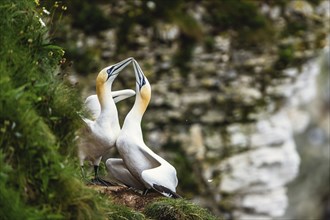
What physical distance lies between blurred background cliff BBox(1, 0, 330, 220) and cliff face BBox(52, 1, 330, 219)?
2cm

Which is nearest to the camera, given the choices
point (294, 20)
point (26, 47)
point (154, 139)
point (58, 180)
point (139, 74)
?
point (58, 180)

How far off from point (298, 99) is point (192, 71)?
99.1 inches

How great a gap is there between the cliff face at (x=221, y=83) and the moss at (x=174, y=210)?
10.8 metres

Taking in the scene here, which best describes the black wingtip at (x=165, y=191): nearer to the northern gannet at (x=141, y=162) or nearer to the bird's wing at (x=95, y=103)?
the northern gannet at (x=141, y=162)

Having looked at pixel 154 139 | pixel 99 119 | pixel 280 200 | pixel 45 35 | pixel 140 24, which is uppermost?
pixel 45 35

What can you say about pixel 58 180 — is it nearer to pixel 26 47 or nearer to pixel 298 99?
pixel 26 47

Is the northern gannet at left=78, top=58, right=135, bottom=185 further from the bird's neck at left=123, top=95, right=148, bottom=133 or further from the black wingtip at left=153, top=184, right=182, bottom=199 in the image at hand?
the black wingtip at left=153, top=184, right=182, bottom=199

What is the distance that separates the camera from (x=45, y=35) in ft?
27.7

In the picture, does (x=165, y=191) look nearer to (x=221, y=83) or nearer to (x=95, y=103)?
(x=95, y=103)

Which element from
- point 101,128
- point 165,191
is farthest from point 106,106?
point 165,191

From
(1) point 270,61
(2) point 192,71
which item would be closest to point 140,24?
(2) point 192,71

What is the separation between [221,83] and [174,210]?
12.3m

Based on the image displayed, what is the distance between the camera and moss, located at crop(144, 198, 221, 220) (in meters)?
8.42

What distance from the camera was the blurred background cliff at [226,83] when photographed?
65.6 feet
